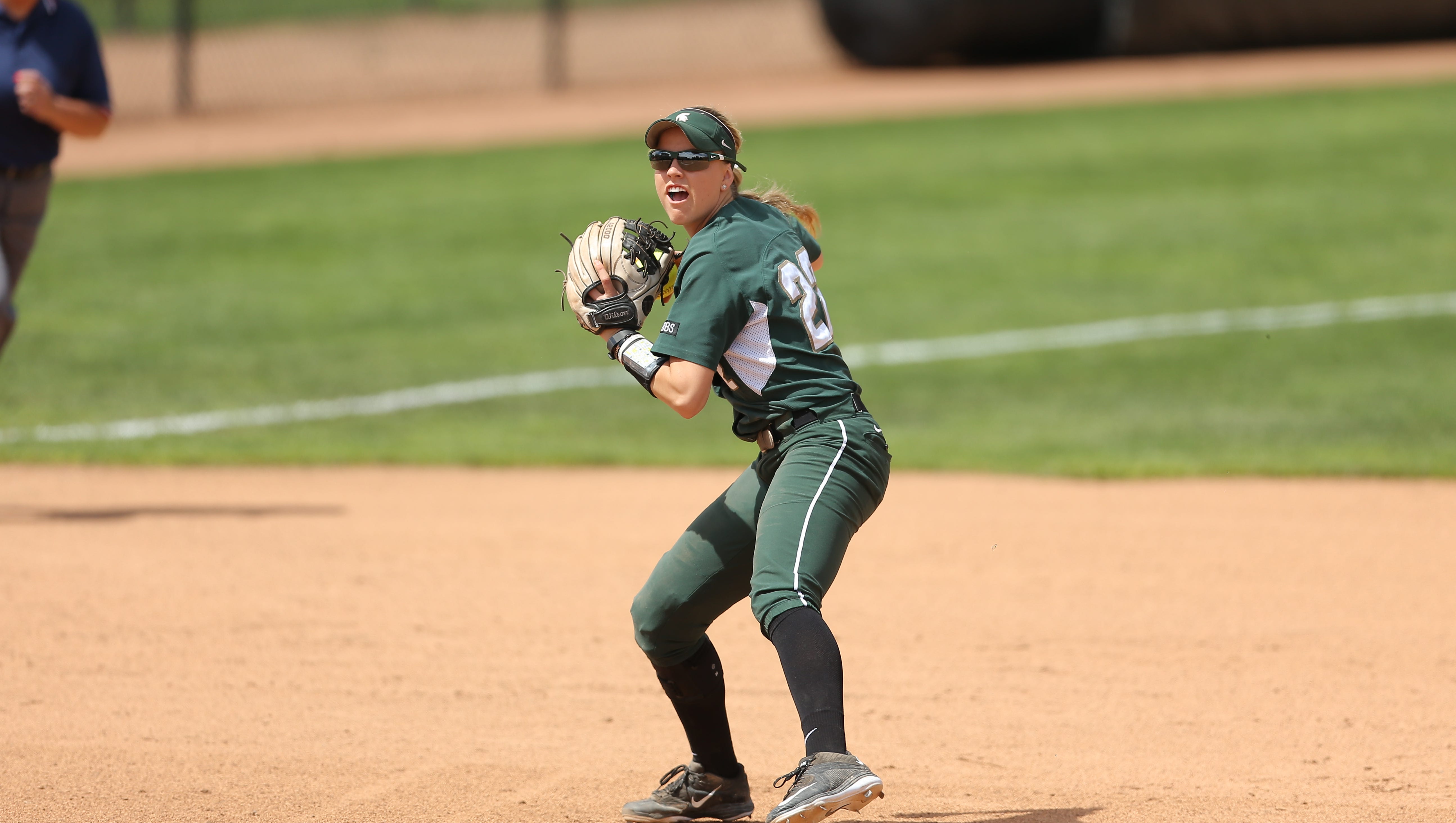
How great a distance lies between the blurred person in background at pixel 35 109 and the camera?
22.7 ft

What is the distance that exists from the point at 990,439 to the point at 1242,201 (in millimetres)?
7573

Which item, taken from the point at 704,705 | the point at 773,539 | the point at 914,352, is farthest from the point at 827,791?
the point at 914,352

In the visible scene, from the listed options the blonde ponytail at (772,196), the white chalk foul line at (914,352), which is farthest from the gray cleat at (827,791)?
the white chalk foul line at (914,352)

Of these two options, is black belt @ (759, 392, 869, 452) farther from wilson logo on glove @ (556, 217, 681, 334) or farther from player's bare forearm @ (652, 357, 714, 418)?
wilson logo on glove @ (556, 217, 681, 334)

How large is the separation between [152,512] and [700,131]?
494 centimetres

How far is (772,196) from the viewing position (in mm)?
4305

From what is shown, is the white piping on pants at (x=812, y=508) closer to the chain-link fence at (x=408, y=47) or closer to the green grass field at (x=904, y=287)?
the green grass field at (x=904, y=287)

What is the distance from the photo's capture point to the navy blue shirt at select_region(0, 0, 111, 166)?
6996 mm

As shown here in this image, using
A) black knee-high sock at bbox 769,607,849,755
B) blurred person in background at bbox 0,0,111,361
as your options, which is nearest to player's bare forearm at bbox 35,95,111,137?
blurred person in background at bbox 0,0,111,361

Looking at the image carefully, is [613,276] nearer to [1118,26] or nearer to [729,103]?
[729,103]

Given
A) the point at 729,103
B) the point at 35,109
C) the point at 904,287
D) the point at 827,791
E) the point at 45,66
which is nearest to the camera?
the point at 827,791

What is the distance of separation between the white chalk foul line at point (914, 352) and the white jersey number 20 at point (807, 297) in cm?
607

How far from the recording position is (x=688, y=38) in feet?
93.2

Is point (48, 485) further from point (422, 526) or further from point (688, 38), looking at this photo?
point (688, 38)
